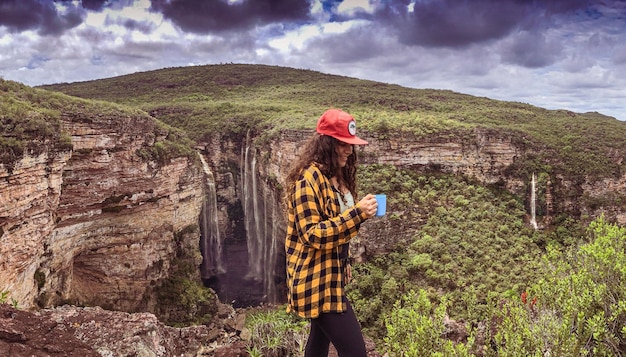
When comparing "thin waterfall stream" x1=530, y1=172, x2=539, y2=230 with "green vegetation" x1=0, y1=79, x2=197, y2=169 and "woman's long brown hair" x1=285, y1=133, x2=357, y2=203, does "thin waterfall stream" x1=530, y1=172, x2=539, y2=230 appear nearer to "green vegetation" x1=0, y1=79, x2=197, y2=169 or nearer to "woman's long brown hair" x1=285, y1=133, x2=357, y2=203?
"green vegetation" x1=0, y1=79, x2=197, y2=169

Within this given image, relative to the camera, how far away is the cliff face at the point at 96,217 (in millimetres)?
11953

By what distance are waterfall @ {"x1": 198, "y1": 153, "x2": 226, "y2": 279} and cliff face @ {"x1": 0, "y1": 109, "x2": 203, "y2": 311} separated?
488 centimetres

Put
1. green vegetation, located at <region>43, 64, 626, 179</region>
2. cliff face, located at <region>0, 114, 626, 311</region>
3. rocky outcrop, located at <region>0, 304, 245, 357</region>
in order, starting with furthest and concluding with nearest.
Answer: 1. green vegetation, located at <region>43, 64, 626, 179</region>
2. cliff face, located at <region>0, 114, 626, 311</region>
3. rocky outcrop, located at <region>0, 304, 245, 357</region>

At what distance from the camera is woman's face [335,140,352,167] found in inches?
132

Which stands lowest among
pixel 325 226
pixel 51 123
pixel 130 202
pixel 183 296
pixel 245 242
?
pixel 183 296

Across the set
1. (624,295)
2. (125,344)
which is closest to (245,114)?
(125,344)

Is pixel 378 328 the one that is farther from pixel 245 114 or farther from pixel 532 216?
pixel 245 114

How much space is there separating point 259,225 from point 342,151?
81.3 ft

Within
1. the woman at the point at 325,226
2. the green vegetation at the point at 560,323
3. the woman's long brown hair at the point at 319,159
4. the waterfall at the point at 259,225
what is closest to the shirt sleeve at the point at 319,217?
the woman at the point at 325,226

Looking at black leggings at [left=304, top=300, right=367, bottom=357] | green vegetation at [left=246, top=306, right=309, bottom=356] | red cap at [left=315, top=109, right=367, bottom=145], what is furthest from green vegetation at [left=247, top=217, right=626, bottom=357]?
green vegetation at [left=246, top=306, right=309, bottom=356]

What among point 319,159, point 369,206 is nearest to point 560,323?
point 369,206

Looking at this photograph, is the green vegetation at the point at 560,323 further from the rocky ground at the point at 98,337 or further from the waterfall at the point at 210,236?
the waterfall at the point at 210,236

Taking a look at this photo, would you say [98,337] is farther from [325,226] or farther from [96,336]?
[325,226]

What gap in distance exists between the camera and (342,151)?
133 inches
